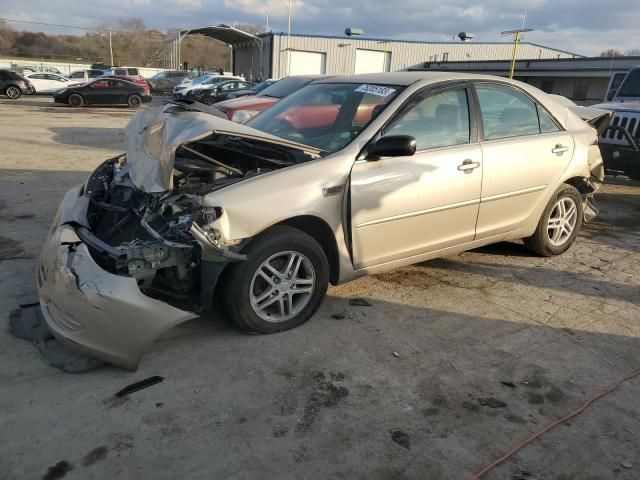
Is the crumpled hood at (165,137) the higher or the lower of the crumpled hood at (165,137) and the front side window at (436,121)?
the lower

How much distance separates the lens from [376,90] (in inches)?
161

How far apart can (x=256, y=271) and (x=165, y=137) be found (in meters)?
1.10

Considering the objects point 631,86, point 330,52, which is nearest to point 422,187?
point 631,86

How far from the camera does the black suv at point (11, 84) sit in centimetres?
2503

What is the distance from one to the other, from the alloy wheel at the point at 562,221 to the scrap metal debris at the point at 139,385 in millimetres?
3896

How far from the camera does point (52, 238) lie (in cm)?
330

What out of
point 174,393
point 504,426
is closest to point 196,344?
point 174,393

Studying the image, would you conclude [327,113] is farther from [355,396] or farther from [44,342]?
[44,342]

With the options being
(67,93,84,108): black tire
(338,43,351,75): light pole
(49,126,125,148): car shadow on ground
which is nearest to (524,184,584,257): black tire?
(49,126,125,148): car shadow on ground

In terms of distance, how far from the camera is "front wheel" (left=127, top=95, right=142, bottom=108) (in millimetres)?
24922

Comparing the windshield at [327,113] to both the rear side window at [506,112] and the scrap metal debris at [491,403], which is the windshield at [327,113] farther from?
the scrap metal debris at [491,403]

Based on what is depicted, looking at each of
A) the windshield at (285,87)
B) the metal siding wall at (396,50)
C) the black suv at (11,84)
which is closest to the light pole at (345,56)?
the metal siding wall at (396,50)

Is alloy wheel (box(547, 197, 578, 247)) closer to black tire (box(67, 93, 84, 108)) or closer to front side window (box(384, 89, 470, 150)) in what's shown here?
front side window (box(384, 89, 470, 150))

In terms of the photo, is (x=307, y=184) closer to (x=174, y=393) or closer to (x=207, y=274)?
(x=207, y=274)
